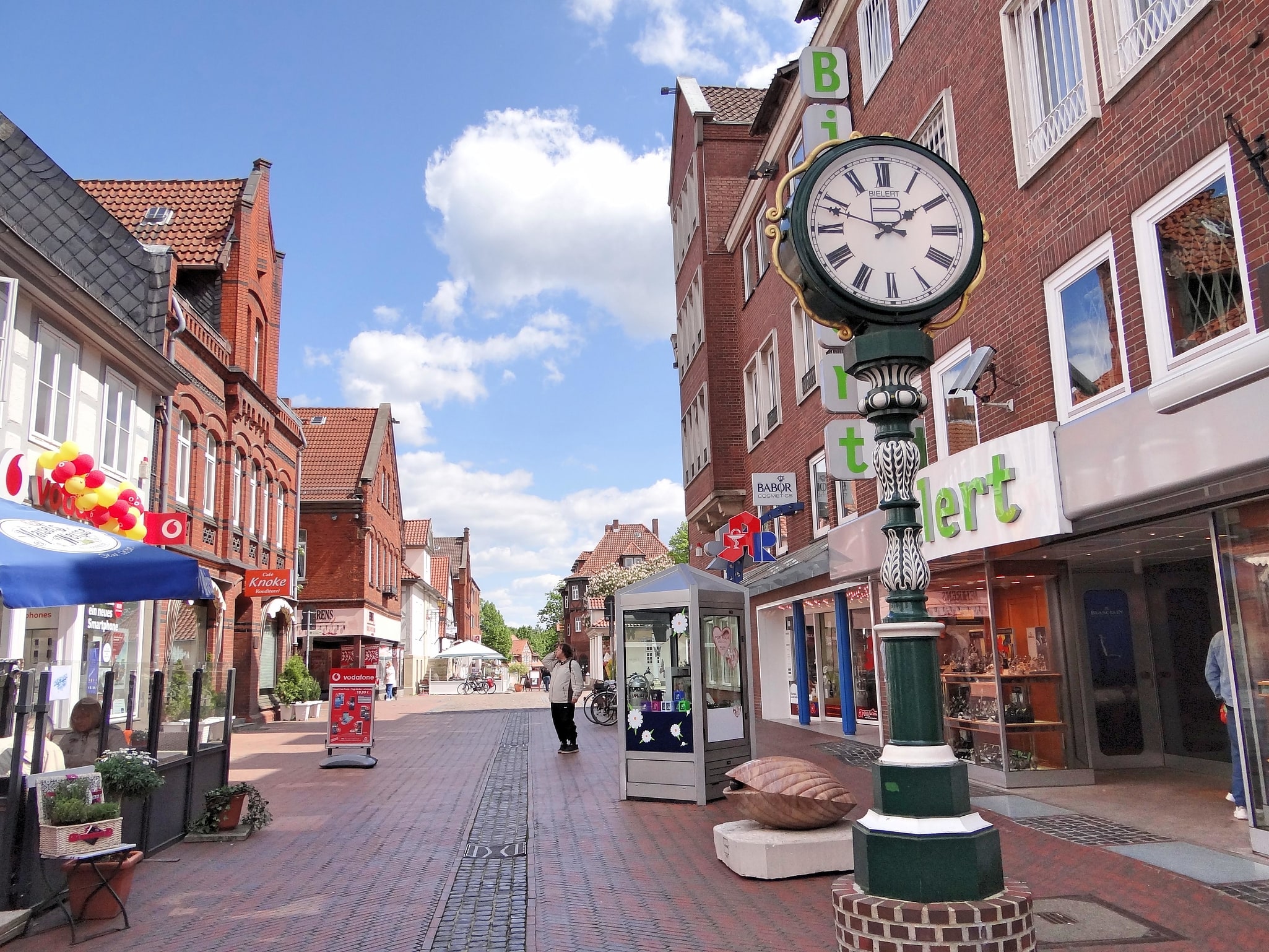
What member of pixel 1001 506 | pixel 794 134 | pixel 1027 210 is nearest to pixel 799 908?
pixel 1001 506

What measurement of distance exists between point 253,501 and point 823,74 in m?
18.8

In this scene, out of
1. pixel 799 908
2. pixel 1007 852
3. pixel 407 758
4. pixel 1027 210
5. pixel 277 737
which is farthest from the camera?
pixel 277 737

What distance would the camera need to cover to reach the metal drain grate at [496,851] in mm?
8500

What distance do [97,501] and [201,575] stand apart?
7059 mm

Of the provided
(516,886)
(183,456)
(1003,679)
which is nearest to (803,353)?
(1003,679)

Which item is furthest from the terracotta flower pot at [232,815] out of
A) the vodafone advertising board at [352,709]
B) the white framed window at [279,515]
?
the white framed window at [279,515]

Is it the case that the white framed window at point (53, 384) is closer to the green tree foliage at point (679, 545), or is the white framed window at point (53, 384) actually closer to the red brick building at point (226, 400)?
the red brick building at point (226, 400)

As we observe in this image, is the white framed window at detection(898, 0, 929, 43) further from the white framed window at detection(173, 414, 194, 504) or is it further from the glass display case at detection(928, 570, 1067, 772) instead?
the white framed window at detection(173, 414, 194, 504)

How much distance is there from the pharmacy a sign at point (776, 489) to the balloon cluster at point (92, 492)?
11320 millimetres

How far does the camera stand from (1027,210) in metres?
10.9

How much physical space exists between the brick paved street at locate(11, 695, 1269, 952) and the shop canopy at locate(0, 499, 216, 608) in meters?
2.24

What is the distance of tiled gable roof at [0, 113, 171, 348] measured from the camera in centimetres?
1630

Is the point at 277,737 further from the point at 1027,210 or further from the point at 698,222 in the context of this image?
the point at 1027,210

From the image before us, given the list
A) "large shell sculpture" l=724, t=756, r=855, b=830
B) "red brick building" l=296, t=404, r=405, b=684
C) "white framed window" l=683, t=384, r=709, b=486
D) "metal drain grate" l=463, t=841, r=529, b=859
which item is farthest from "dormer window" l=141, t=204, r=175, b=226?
"large shell sculpture" l=724, t=756, r=855, b=830
